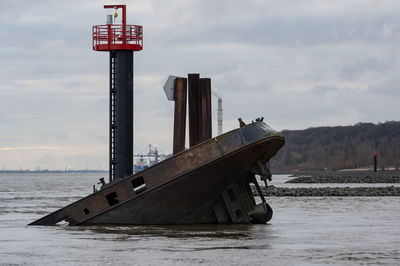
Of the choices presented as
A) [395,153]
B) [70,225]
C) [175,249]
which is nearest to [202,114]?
[70,225]

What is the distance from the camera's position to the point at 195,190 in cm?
2266

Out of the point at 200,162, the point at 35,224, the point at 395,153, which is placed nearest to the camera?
the point at 200,162

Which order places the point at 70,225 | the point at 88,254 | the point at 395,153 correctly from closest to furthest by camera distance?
1. the point at 88,254
2. the point at 70,225
3. the point at 395,153

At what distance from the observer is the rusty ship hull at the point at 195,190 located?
22.1m

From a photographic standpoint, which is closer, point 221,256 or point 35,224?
point 221,256

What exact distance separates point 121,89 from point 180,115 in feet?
9.53

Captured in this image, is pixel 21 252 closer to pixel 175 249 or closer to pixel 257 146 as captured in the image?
pixel 175 249

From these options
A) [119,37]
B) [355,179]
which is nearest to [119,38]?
[119,37]

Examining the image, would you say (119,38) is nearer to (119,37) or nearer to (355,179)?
(119,37)

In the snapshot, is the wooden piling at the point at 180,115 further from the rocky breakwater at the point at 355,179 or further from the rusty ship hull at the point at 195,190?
the rocky breakwater at the point at 355,179

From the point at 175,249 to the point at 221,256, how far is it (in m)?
1.66

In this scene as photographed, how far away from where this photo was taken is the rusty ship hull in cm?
2211

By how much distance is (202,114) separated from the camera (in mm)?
24641

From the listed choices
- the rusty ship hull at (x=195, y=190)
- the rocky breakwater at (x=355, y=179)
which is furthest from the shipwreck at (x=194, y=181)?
the rocky breakwater at (x=355, y=179)
